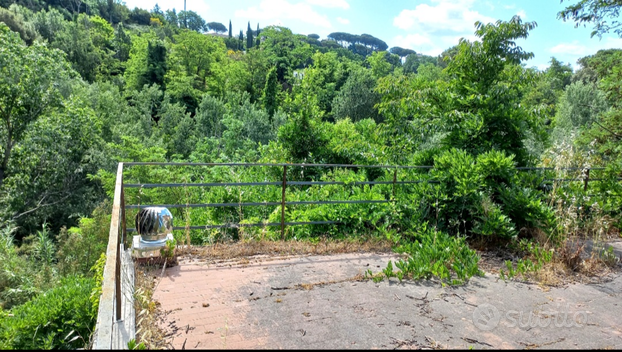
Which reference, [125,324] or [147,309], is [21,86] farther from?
[125,324]

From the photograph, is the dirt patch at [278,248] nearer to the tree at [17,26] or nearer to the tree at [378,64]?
the tree at [17,26]

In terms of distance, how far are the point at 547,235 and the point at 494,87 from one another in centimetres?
278

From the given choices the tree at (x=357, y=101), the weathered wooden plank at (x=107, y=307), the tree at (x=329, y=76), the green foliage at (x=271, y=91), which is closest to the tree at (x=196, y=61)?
the green foliage at (x=271, y=91)

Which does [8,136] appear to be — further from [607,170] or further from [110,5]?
[110,5]

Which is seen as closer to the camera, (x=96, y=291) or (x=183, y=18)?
(x=96, y=291)

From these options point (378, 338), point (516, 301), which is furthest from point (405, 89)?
point (378, 338)

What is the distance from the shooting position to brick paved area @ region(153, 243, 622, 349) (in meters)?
3.12

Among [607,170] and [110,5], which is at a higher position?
[110,5]

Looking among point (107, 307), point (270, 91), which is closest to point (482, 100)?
point (107, 307)

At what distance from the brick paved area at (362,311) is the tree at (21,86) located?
1700 cm

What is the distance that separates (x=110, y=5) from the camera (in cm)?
10338

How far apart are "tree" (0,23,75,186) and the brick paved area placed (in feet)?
55.8

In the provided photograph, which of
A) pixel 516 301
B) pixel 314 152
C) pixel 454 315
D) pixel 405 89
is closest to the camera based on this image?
pixel 454 315

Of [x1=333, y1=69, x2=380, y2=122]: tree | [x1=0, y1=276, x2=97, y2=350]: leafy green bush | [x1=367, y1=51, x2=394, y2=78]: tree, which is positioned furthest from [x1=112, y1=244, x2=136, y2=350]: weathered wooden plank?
[x1=367, y1=51, x2=394, y2=78]: tree
